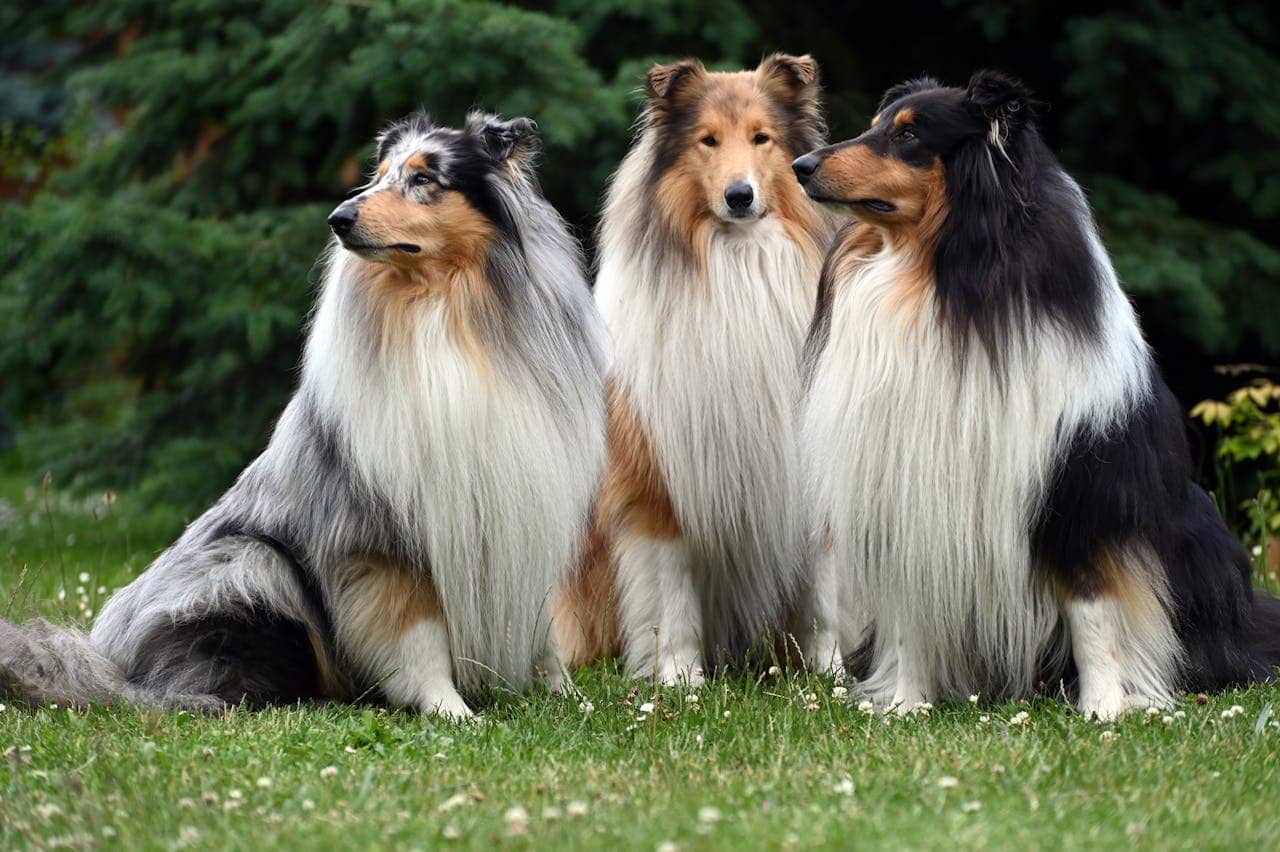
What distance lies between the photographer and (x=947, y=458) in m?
4.30

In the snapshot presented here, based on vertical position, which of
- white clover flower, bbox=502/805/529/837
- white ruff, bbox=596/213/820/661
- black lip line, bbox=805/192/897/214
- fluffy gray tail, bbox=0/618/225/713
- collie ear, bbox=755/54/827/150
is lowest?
fluffy gray tail, bbox=0/618/225/713

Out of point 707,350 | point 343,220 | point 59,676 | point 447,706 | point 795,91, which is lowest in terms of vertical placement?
point 447,706

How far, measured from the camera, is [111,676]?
4523mm

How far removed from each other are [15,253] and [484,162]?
359 cm

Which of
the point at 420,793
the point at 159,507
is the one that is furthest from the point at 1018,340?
the point at 159,507

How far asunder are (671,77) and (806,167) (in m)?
0.91

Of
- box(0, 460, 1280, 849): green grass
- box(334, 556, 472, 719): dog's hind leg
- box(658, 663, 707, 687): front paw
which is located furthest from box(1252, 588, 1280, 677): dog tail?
box(334, 556, 472, 719): dog's hind leg

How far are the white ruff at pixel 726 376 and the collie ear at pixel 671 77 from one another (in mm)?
522

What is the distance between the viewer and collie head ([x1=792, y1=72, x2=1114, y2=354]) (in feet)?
13.7

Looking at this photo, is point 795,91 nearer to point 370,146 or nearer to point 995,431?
point 995,431

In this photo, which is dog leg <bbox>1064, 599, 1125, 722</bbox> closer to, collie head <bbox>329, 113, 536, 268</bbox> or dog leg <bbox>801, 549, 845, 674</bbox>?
dog leg <bbox>801, 549, 845, 674</bbox>

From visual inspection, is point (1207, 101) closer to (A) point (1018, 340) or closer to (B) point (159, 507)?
(A) point (1018, 340)

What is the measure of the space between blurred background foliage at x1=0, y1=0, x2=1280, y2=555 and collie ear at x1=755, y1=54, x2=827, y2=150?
1891mm

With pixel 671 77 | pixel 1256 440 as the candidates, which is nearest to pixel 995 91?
pixel 671 77
